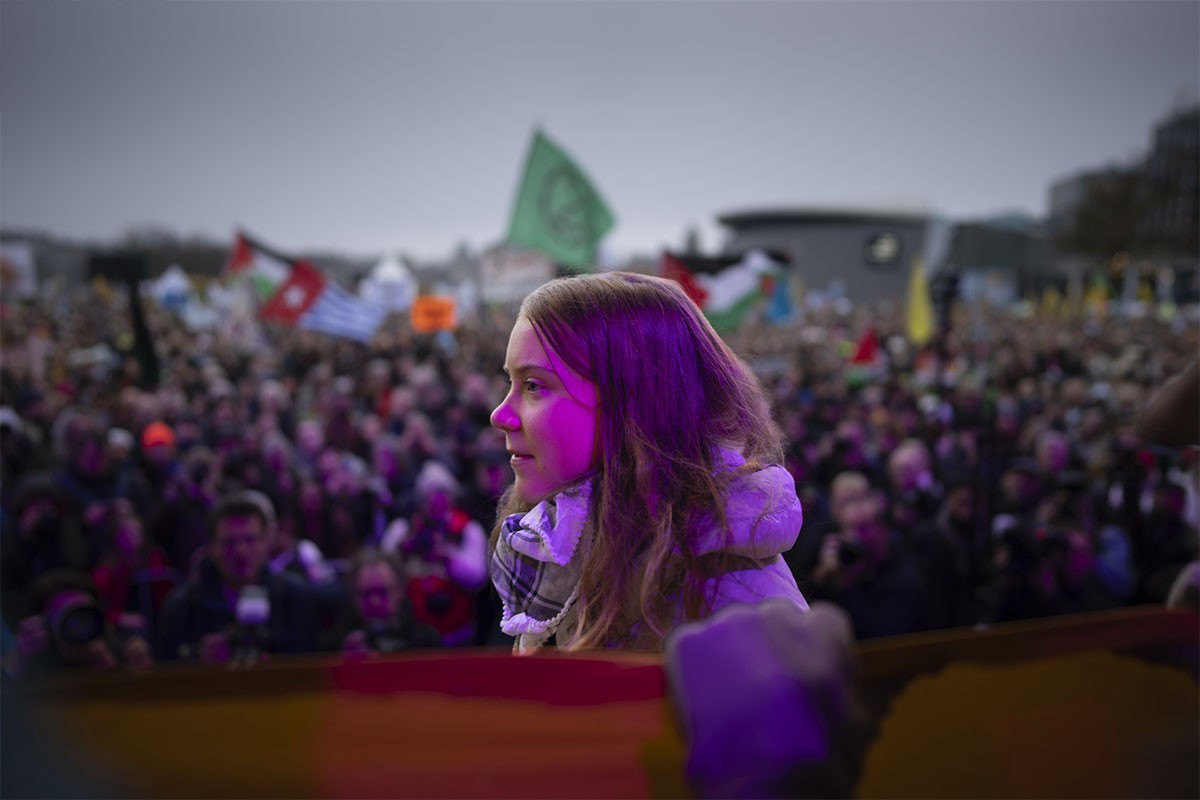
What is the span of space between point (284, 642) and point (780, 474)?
330 cm

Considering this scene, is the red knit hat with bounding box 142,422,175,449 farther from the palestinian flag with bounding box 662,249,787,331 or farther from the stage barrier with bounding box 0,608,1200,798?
the stage barrier with bounding box 0,608,1200,798

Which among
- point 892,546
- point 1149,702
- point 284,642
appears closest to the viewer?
point 1149,702

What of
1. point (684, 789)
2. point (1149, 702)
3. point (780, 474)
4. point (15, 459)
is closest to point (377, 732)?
point (684, 789)

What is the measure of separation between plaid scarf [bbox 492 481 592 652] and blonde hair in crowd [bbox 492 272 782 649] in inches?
1.0

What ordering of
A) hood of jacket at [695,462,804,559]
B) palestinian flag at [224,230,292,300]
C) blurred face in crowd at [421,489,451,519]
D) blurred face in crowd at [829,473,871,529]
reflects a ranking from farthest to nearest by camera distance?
palestinian flag at [224,230,292,300] → blurred face in crowd at [421,489,451,519] → blurred face in crowd at [829,473,871,529] → hood of jacket at [695,462,804,559]

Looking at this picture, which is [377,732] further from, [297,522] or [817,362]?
[817,362]

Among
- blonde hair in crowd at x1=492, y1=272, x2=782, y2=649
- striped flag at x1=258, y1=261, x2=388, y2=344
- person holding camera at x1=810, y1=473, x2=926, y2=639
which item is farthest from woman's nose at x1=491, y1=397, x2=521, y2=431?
striped flag at x1=258, y1=261, x2=388, y2=344

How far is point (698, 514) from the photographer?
1078 mm

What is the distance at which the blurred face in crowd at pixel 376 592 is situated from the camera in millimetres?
3662

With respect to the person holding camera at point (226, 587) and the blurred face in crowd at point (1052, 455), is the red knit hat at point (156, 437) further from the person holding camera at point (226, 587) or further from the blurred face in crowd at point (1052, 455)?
the blurred face in crowd at point (1052, 455)

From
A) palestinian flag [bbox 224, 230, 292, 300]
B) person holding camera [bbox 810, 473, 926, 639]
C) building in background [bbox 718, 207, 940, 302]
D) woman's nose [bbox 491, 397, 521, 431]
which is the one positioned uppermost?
building in background [bbox 718, 207, 940, 302]

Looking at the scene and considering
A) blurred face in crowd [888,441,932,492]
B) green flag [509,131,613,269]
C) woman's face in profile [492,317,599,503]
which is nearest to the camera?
woman's face in profile [492,317,599,503]

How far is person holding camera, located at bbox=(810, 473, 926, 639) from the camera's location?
13.5 feet

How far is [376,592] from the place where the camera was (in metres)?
3.68
